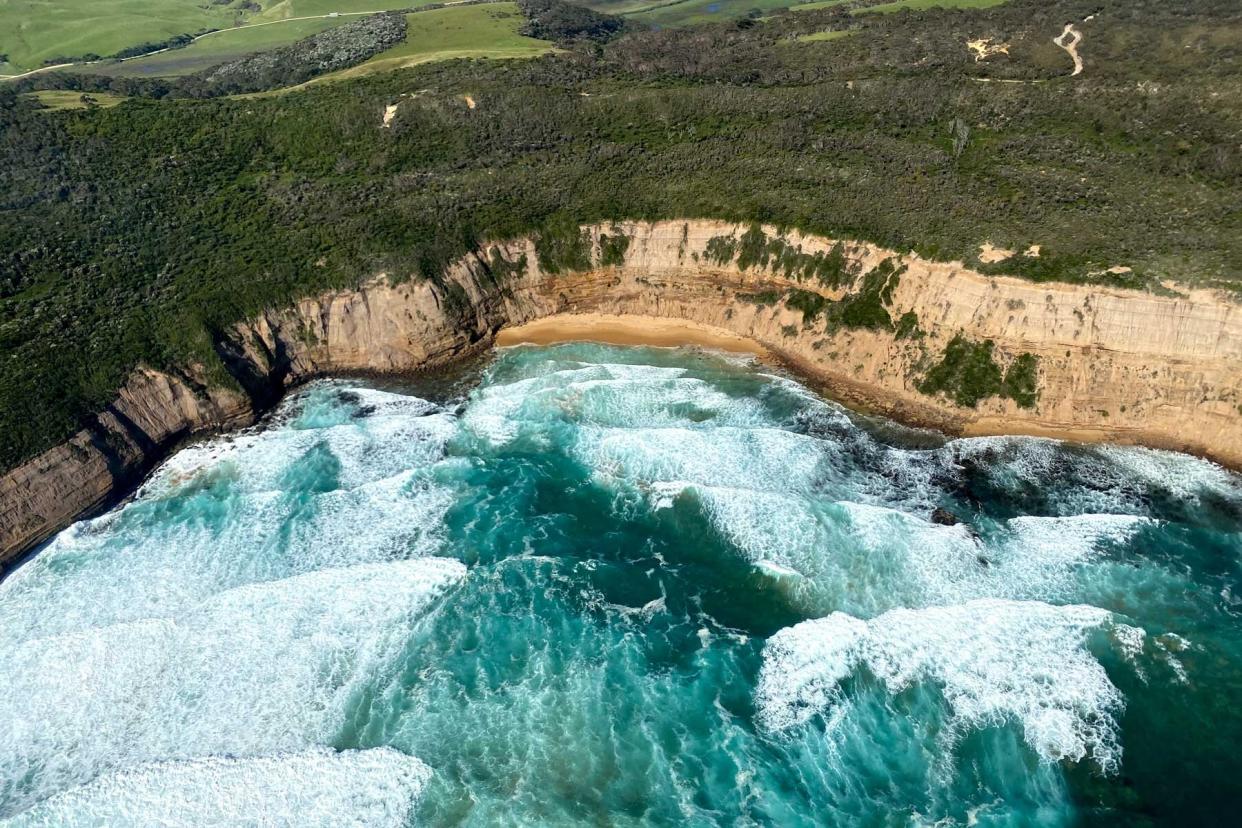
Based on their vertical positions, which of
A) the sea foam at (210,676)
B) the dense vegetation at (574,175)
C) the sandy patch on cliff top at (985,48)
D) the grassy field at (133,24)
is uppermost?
the grassy field at (133,24)

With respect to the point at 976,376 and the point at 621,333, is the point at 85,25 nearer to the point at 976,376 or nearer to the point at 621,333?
the point at 621,333

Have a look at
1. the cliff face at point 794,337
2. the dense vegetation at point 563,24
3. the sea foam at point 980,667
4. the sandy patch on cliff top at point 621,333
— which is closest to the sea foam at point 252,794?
the sea foam at point 980,667

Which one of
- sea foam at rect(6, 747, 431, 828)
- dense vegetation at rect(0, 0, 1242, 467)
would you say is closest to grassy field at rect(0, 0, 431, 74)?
dense vegetation at rect(0, 0, 1242, 467)

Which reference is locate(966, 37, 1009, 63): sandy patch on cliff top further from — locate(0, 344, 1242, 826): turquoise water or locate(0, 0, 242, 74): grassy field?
locate(0, 0, 242, 74): grassy field

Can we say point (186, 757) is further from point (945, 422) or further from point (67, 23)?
point (67, 23)

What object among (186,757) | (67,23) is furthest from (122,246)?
(67,23)

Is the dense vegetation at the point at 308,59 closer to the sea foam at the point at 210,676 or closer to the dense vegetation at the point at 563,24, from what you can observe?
the dense vegetation at the point at 563,24
